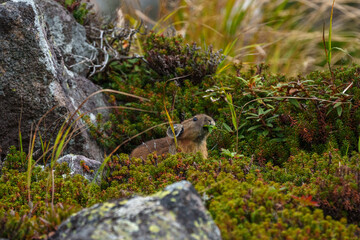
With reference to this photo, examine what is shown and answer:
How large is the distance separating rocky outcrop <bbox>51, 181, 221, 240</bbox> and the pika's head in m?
2.37

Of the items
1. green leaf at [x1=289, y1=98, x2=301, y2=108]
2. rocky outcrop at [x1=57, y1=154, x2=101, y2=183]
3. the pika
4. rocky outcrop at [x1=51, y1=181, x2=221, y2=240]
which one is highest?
green leaf at [x1=289, y1=98, x2=301, y2=108]

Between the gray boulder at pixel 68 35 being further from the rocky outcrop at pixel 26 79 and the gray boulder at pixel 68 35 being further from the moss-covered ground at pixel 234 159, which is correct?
the rocky outcrop at pixel 26 79

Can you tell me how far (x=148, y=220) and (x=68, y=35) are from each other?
16.0ft

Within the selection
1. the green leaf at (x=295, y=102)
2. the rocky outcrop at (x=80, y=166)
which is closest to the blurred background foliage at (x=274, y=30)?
the green leaf at (x=295, y=102)

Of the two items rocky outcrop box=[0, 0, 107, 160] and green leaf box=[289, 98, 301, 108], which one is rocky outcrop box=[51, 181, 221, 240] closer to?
rocky outcrop box=[0, 0, 107, 160]

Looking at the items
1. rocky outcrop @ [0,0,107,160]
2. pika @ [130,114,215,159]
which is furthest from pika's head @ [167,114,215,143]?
rocky outcrop @ [0,0,107,160]

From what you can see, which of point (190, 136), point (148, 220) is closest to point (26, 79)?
point (190, 136)

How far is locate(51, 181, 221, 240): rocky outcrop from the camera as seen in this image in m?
2.03

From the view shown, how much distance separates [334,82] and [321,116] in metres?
0.60

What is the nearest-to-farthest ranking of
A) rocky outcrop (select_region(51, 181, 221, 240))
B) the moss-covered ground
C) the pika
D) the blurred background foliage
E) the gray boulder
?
rocky outcrop (select_region(51, 181, 221, 240))
the moss-covered ground
the pika
the gray boulder
the blurred background foliage

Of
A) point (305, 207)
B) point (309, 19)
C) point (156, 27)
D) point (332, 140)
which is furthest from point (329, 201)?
point (156, 27)

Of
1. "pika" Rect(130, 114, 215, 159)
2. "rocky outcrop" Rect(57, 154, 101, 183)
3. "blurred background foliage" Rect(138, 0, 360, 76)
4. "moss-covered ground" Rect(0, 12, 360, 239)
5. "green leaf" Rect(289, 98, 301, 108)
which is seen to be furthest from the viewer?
"blurred background foliage" Rect(138, 0, 360, 76)

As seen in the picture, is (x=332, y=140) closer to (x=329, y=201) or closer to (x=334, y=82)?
(x=334, y=82)

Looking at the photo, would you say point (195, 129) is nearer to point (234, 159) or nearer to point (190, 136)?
point (190, 136)
